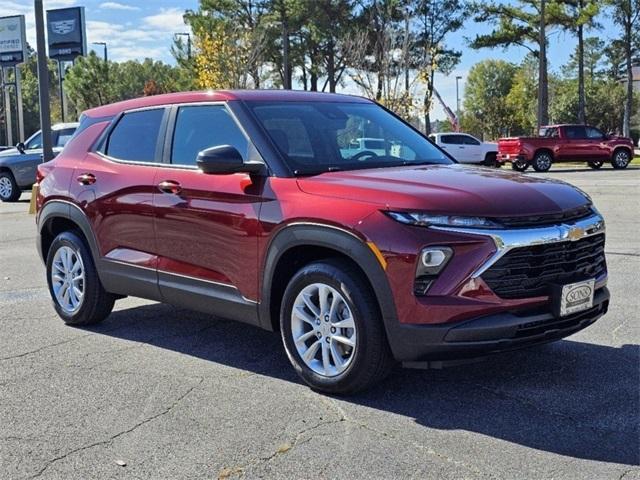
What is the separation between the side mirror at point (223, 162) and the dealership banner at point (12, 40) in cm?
5632

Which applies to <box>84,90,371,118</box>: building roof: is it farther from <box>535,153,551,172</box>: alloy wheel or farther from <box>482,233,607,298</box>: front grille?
<box>535,153,551,172</box>: alloy wheel

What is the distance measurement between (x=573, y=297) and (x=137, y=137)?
3.43m

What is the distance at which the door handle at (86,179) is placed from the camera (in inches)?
233

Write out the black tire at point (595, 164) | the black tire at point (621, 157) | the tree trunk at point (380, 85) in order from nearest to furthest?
the black tire at point (621, 157)
the black tire at point (595, 164)
the tree trunk at point (380, 85)

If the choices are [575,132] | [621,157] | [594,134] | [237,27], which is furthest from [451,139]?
[237,27]

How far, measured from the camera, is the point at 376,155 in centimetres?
512

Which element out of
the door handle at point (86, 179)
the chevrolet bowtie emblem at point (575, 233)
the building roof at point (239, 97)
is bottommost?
the chevrolet bowtie emblem at point (575, 233)

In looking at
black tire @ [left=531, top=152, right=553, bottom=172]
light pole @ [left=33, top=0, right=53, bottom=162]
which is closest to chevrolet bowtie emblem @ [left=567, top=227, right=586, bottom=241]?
light pole @ [left=33, top=0, right=53, bottom=162]

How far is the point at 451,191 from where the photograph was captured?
4.08 m

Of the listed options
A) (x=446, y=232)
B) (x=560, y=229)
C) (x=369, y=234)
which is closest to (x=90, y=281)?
(x=369, y=234)

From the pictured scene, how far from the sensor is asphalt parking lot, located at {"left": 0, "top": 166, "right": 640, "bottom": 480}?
3537mm

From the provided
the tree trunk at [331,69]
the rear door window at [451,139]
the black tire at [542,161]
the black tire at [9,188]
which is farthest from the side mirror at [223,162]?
the tree trunk at [331,69]

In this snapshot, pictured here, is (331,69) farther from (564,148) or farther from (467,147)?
(564,148)

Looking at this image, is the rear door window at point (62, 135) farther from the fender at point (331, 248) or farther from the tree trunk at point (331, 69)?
the tree trunk at point (331, 69)
